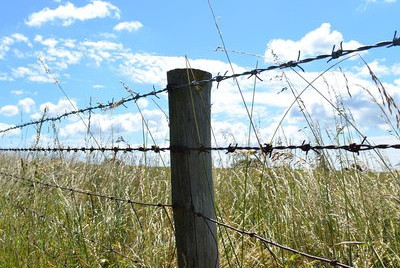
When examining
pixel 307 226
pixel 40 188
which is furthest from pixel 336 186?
pixel 40 188

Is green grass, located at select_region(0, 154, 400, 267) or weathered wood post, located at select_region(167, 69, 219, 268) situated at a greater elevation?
weathered wood post, located at select_region(167, 69, 219, 268)

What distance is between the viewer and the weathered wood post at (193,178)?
1.79 m

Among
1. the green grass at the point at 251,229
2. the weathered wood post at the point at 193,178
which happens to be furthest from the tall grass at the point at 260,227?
the weathered wood post at the point at 193,178

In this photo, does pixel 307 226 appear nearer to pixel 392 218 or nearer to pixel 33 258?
pixel 392 218

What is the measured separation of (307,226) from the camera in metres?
3.11

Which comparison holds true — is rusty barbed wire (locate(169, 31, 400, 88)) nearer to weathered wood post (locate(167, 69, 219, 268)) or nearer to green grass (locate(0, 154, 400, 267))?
weathered wood post (locate(167, 69, 219, 268))

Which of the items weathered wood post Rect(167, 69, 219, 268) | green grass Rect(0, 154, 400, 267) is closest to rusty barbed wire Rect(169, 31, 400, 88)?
weathered wood post Rect(167, 69, 219, 268)

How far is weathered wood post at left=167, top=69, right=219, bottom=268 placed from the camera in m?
1.79

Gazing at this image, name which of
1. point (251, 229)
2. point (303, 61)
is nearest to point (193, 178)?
point (303, 61)

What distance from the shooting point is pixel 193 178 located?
179cm

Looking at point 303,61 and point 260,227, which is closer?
point 303,61

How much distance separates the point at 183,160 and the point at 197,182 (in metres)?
0.11

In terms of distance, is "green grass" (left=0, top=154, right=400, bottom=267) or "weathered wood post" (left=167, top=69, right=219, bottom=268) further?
"green grass" (left=0, top=154, right=400, bottom=267)

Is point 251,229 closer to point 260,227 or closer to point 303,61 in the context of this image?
point 260,227
